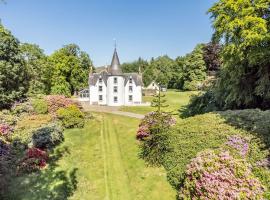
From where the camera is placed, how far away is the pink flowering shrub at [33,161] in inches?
524

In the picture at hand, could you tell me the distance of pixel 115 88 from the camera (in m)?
42.2

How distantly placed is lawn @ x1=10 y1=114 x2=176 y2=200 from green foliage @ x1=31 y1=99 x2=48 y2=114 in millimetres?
8484

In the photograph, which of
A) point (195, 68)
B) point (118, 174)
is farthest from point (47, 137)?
point (195, 68)

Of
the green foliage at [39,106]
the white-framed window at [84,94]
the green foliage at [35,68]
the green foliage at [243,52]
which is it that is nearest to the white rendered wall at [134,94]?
the white-framed window at [84,94]

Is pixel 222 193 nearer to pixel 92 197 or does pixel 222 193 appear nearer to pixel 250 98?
pixel 92 197

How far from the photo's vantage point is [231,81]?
19016 mm

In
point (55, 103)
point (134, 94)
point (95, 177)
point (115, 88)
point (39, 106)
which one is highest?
point (115, 88)

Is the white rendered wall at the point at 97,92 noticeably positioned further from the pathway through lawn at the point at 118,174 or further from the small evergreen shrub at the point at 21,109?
the pathway through lawn at the point at 118,174

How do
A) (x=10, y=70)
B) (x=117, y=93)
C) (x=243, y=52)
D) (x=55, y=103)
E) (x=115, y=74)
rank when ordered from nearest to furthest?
1. (x=243, y=52)
2. (x=10, y=70)
3. (x=55, y=103)
4. (x=115, y=74)
5. (x=117, y=93)

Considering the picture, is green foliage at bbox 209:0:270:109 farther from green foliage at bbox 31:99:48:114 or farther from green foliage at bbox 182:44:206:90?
green foliage at bbox 182:44:206:90

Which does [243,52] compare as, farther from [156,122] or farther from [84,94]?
[84,94]

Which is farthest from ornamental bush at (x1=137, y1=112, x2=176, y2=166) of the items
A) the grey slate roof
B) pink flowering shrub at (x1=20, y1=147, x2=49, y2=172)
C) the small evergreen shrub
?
the grey slate roof

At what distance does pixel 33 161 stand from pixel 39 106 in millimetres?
12789

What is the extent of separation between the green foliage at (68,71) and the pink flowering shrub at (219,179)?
1752 inches
